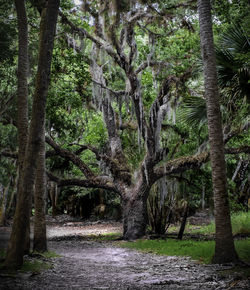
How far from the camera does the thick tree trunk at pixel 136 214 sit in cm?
1444

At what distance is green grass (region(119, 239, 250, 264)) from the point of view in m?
8.90

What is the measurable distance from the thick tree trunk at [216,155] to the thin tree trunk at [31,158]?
360 cm

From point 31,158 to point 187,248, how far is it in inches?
232

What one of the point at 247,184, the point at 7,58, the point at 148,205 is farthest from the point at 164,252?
the point at 247,184

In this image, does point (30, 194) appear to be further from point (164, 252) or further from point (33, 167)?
point (164, 252)

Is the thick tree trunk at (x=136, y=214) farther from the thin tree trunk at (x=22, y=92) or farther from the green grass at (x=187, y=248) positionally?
the thin tree trunk at (x=22, y=92)

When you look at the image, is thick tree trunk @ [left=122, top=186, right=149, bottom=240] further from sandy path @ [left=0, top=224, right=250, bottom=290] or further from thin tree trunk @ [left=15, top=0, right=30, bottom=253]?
thin tree trunk @ [left=15, top=0, right=30, bottom=253]

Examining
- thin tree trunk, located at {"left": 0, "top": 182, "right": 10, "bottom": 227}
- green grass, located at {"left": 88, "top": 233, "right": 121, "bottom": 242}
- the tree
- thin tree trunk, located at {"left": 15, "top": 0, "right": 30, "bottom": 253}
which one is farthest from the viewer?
thin tree trunk, located at {"left": 0, "top": 182, "right": 10, "bottom": 227}

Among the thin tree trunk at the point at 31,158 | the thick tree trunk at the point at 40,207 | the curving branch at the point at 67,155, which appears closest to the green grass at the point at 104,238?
the curving branch at the point at 67,155

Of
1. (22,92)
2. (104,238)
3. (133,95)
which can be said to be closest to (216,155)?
(22,92)

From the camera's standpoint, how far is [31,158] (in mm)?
7070

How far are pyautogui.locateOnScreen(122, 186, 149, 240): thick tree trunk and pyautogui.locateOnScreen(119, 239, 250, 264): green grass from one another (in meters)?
0.96

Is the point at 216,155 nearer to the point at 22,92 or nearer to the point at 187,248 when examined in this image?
the point at 187,248

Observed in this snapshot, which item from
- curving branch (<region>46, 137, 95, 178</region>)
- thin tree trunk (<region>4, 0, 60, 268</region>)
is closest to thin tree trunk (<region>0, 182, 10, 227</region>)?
curving branch (<region>46, 137, 95, 178</region>)
